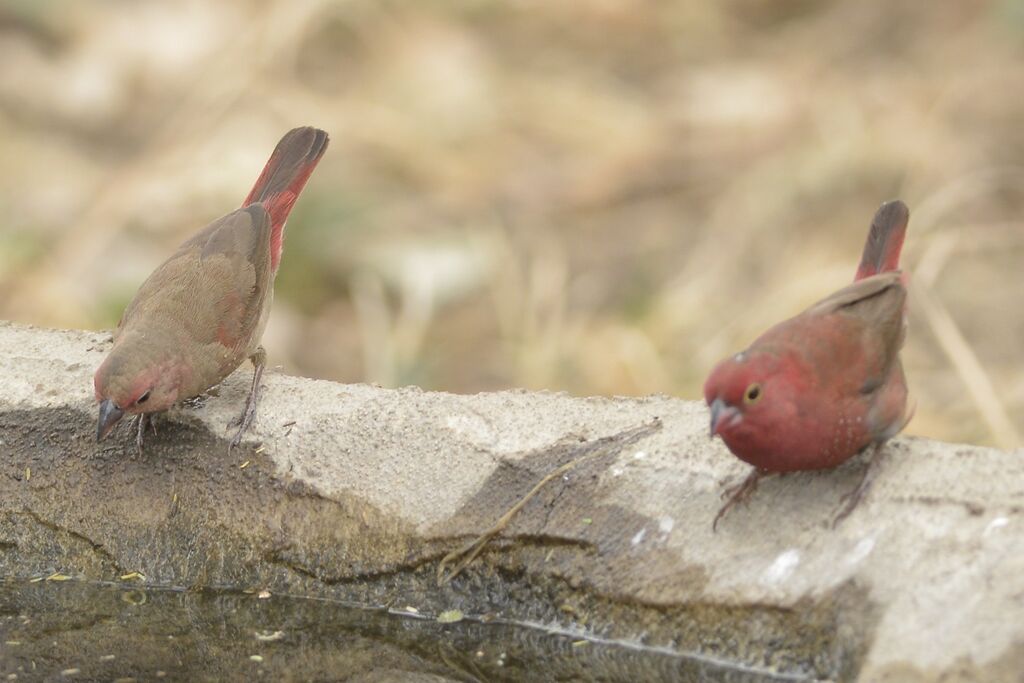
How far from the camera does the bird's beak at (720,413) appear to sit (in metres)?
3.29

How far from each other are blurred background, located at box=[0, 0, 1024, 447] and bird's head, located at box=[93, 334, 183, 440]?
2876mm

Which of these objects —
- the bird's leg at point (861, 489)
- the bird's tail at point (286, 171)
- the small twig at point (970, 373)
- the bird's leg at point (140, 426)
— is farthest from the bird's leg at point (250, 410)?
the small twig at point (970, 373)

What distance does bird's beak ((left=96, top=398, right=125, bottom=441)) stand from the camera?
401 cm

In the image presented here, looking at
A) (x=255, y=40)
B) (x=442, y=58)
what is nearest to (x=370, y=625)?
(x=255, y=40)

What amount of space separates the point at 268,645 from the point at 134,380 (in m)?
0.92

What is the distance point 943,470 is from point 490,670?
1.16 m

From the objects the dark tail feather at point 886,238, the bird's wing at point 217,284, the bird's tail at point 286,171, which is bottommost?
the bird's wing at point 217,284

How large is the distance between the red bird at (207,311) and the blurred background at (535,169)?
2070 millimetres

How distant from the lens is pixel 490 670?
3461 mm

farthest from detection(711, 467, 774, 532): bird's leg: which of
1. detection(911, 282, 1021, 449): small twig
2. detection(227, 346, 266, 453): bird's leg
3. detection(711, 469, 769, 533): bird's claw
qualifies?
detection(911, 282, 1021, 449): small twig

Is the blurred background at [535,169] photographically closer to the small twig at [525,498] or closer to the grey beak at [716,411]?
the small twig at [525,498]

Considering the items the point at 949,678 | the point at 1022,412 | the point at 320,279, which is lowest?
the point at 320,279

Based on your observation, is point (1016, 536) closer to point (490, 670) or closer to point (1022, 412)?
point (490, 670)

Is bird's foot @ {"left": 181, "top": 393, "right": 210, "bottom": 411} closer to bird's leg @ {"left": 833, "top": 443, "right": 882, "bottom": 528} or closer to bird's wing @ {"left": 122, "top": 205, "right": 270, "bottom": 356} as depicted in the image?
bird's wing @ {"left": 122, "top": 205, "right": 270, "bottom": 356}
